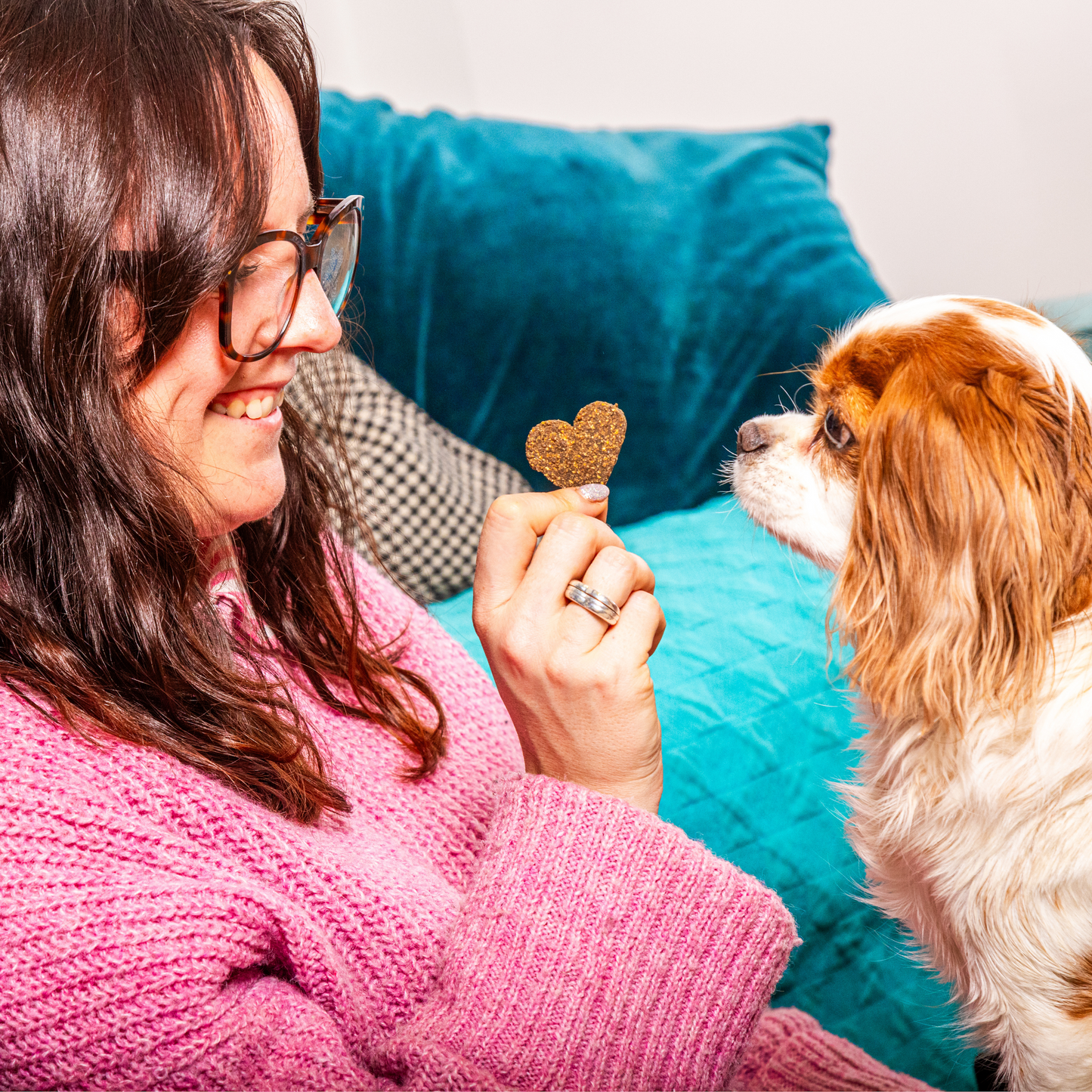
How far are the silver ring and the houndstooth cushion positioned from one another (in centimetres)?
85

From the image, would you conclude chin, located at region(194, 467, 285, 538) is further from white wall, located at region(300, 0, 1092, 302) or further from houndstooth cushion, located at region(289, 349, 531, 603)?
white wall, located at region(300, 0, 1092, 302)

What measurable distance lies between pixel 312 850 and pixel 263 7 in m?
0.78

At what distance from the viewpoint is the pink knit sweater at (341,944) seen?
609 mm

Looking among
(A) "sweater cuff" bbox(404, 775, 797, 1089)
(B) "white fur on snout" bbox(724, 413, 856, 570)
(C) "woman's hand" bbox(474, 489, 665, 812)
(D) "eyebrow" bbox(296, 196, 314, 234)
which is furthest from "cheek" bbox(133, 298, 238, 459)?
(B) "white fur on snout" bbox(724, 413, 856, 570)

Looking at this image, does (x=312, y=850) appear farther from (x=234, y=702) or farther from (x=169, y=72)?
(x=169, y=72)

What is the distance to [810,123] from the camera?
218cm

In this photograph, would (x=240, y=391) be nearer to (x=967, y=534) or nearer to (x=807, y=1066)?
(x=967, y=534)

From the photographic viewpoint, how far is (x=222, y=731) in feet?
2.53

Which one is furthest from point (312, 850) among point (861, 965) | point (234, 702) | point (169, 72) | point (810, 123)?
point (810, 123)

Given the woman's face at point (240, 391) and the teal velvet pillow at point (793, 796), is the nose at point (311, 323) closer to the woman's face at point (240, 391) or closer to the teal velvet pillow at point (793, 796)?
the woman's face at point (240, 391)

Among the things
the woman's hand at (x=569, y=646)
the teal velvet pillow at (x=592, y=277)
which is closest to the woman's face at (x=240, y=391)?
the woman's hand at (x=569, y=646)

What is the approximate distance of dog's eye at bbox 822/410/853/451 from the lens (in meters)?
0.99

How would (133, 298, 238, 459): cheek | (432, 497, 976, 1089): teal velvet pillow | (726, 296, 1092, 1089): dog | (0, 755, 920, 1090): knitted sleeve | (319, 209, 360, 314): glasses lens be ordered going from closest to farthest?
(0, 755, 920, 1090): knitted sleeve
(133, 298, 238, 459): cheek
(726, 296, 1092, 1089): dog
(319, 209, 360, 314): glasses lens
(432, 497, 976, 1089): teal velvet pillow

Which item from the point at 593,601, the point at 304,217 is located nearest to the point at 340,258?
the point at 304,217
